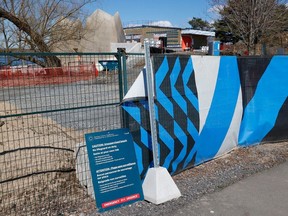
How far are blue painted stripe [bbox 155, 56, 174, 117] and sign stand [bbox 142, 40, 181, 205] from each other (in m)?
0.27

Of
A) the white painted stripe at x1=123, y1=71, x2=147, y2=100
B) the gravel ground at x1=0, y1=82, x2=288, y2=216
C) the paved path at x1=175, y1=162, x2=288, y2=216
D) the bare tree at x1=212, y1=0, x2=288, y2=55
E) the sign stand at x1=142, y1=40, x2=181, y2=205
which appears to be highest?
the bare tree at x1=212, y1=0, x2=288, y2=55

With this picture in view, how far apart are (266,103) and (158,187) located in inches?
147

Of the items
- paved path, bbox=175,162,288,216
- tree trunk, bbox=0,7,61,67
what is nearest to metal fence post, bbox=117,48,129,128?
paved path, bbox=175,162,288,216

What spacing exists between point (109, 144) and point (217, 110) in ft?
8.16

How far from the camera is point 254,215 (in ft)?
13.0

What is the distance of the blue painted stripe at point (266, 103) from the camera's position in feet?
22.1

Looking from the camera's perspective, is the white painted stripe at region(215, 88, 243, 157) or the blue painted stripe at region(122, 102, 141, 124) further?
the white painted stripe at region(215, 88, 243, 157)

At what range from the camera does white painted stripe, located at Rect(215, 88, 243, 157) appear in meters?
6.25

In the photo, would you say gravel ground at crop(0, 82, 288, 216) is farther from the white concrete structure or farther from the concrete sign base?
the white concrete structure

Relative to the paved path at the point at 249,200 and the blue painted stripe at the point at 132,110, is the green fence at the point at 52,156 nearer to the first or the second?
the blue painted stripe at the point at 132,110

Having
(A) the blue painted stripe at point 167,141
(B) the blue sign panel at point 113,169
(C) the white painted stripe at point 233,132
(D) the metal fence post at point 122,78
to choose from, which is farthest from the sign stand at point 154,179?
(C) the white painted stripe at point 233,132

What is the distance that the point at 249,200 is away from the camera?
4387 millimetres

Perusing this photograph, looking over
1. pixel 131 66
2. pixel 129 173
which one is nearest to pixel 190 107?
pixel 131 66

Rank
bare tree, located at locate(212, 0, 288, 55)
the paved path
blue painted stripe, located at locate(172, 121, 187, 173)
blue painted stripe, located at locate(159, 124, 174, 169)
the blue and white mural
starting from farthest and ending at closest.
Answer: bare tree, located at locate(212, 0, 288, 55) → blue painted stripe, located at locate(172, 121, 187, 173) → blue painted stripe, located at locate(159, 124, 174, 169) → the blue and white mural → the paved path
